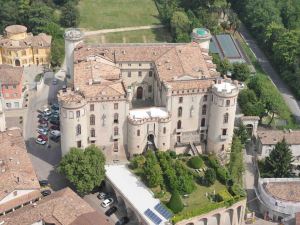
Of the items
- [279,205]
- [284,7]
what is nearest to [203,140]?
[279,205]

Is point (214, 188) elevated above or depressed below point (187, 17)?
below

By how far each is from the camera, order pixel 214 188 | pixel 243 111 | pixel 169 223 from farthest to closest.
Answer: pixel 243 111 → pixel 214 188 → pixel 169 223

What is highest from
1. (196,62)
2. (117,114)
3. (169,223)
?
(196,62)

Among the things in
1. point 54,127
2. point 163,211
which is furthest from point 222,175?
point 54,127

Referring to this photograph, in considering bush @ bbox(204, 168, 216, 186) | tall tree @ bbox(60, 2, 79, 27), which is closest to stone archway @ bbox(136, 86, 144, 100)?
bush @ bbox(204, 168, 216, 186)

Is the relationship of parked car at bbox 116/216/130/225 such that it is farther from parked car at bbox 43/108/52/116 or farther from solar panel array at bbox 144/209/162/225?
parked car at bbox 43/108/52/116

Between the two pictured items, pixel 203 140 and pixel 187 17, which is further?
pixel 187 17

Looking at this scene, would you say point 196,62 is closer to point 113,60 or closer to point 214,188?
point 113,60
